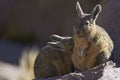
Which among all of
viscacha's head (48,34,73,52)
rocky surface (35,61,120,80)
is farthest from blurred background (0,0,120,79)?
rocky surface (35,61,120,80)

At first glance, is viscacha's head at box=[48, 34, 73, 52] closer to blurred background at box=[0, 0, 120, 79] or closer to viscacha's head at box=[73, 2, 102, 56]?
viscacha's head at box=[73, 2, 102, 56]

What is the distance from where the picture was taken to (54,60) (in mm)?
6871

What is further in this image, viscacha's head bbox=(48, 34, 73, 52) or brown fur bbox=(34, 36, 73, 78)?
brown fur bbox=(34, 36, 73, 78)

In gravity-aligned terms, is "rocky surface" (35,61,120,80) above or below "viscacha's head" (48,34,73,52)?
below

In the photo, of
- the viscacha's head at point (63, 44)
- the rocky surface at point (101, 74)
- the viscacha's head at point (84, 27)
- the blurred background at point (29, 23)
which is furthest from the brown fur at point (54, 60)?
the blurred background at point (29, 23)

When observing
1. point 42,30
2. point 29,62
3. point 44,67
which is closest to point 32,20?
point 42,30

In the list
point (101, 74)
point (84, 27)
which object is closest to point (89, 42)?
point (84, 27)

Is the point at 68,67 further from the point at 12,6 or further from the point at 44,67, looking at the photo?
the point at 12,6

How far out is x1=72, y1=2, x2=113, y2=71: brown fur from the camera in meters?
6.12

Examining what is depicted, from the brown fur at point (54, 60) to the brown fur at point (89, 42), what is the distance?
0.78ft

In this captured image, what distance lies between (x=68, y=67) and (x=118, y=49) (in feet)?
2.05

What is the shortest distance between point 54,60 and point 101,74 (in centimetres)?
98

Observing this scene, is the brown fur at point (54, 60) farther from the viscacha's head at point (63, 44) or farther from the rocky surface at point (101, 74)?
the rocky surface at point (101, 74)

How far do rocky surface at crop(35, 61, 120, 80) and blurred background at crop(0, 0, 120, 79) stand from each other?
10.5m
